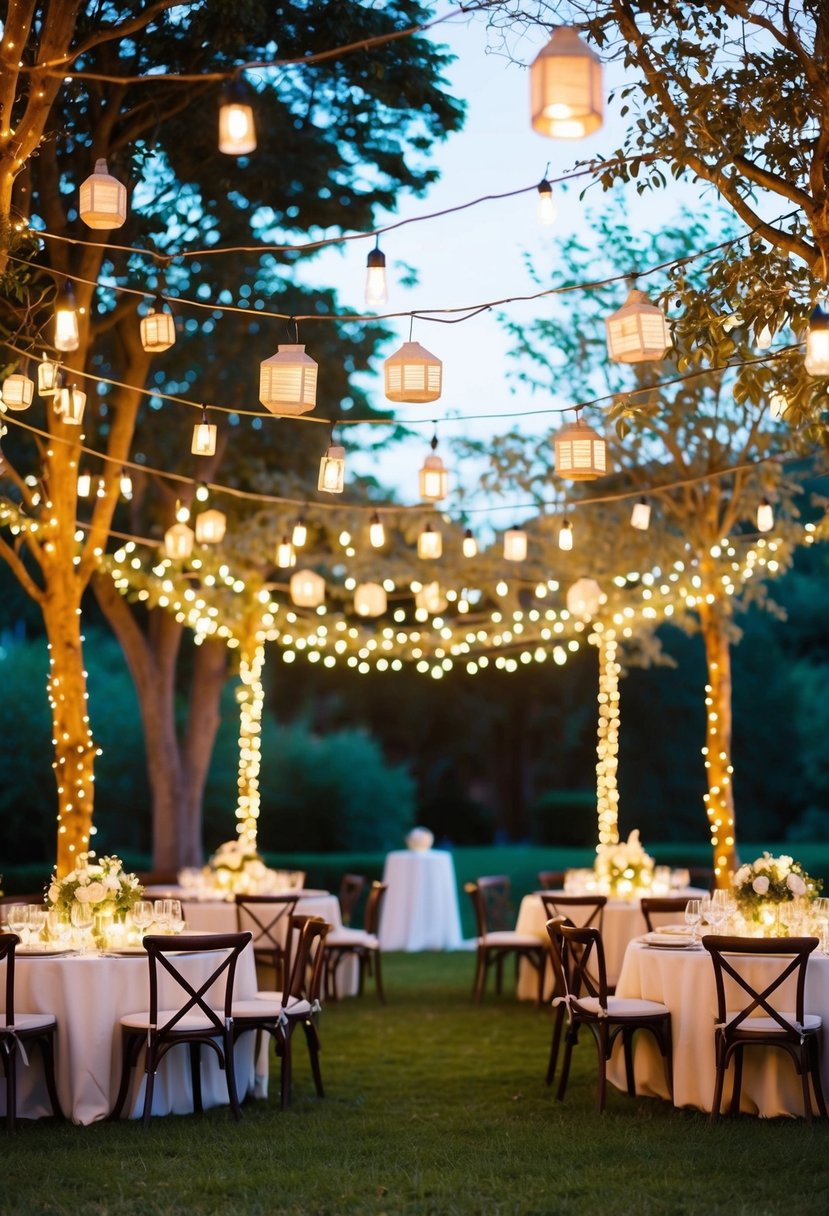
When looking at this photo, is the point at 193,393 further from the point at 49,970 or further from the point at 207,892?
the point at 49,970

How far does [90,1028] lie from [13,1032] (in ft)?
1.22

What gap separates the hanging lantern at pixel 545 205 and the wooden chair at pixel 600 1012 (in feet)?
10.3

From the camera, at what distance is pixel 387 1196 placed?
5426 millimetres

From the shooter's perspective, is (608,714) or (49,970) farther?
(608,714)

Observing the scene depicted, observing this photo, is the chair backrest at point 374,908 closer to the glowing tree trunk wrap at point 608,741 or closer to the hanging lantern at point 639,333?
the glowing tree trunk wrap at point 608,741

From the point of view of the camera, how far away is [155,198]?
11.1 m

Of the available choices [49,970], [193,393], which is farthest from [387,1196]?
[193,393]

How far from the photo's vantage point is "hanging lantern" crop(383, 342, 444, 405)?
6594mm

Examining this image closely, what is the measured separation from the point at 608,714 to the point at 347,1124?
19.2 ft

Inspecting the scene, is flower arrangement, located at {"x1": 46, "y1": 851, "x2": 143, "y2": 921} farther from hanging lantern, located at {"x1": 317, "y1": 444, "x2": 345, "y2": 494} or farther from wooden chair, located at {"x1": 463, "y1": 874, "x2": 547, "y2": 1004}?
wooden chair, located at {"x1": 463, "y1": 874, "x2": 547, "y2": 1004}

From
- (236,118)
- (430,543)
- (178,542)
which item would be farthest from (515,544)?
(236,118)

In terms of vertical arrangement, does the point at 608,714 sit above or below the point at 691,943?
above

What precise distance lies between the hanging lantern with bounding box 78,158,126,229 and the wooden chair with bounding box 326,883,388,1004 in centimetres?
606

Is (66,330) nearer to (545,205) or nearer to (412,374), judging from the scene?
(412,374)
